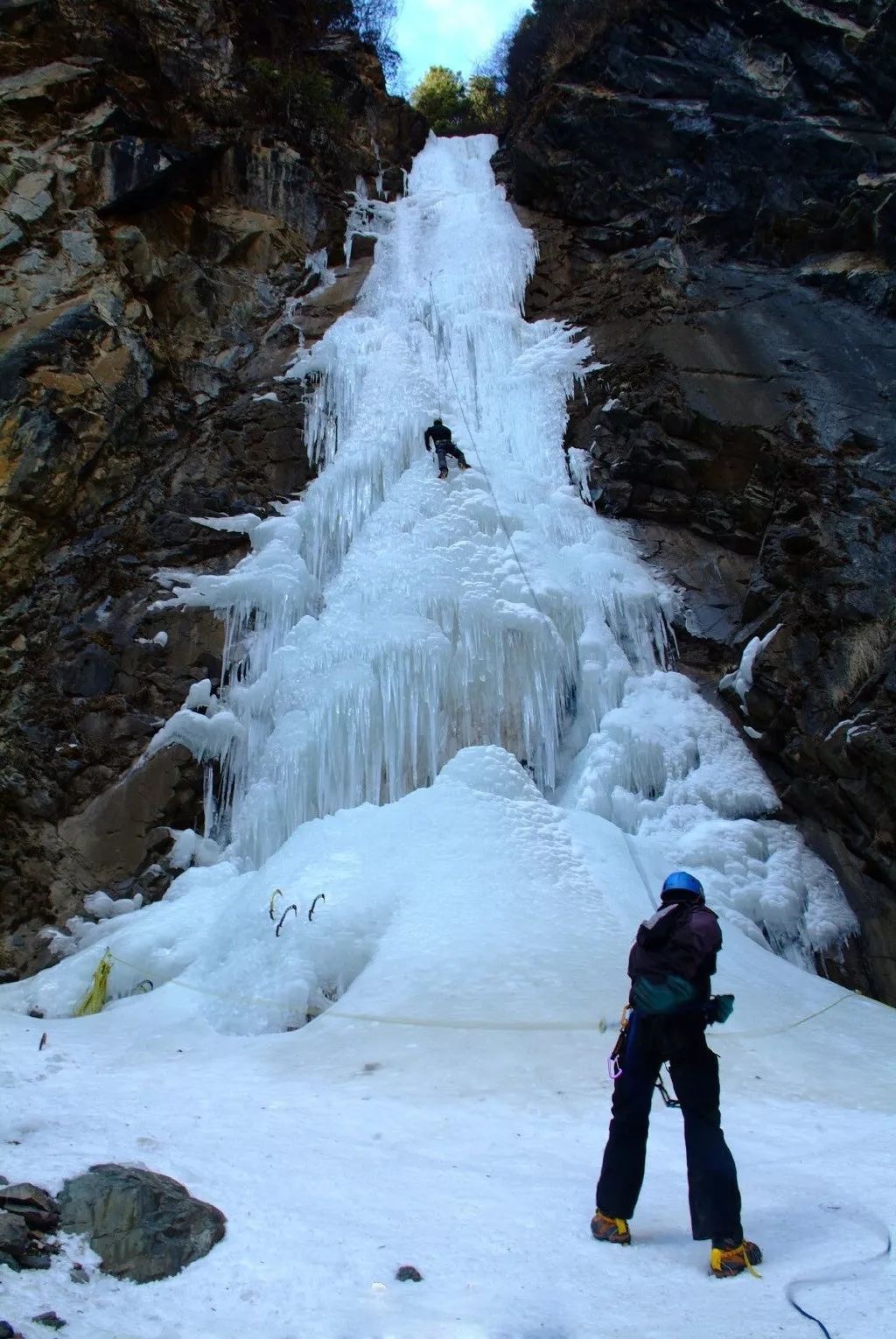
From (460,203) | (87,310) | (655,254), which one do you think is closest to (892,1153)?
(87,310)

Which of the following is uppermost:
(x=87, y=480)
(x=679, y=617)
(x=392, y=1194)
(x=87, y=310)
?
(x=87, y=310)

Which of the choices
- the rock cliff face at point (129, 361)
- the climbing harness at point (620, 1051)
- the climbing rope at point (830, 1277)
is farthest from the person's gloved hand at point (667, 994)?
the rock cliff face at point (129, 361)

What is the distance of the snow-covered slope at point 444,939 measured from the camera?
8.07 feet

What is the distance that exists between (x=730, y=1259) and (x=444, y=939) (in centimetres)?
384

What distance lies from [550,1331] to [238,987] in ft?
15.3

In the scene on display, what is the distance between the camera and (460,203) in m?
17.0

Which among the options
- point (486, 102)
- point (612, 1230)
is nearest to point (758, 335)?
point (612, 1230)

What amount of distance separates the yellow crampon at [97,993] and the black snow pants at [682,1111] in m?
5.32

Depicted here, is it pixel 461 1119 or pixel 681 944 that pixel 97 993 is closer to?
pixel 461 1119

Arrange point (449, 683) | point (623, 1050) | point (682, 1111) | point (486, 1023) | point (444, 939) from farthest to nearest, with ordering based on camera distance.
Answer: point (449, 683), point (444, 939), point (486, 1023), point (623, 1050), point (682, 1111)

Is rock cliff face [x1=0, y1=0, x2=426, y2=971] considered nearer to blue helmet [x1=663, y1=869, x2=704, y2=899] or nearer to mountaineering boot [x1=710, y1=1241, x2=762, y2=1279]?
blue helmet [x1=663, y1=869, x2=704, y2=899]

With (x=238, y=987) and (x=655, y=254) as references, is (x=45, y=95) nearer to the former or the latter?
(x=655, y=254)

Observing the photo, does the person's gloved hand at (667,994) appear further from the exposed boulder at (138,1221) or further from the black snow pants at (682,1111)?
the exposed boulder at (138,1221)

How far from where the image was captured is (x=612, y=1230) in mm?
2654
